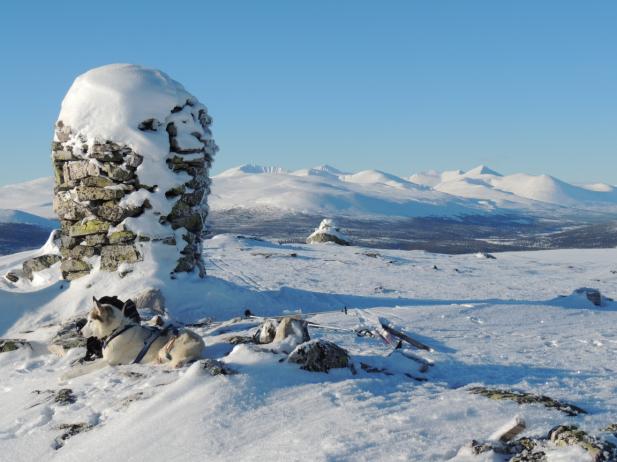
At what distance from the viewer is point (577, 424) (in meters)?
5.11

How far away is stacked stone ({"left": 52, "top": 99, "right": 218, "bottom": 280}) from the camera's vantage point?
1265 cm

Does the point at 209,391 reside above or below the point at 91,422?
above

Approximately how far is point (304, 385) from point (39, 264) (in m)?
10.6

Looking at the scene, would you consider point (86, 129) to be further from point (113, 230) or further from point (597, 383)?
point (597, 383)

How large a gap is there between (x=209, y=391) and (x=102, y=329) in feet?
9.55

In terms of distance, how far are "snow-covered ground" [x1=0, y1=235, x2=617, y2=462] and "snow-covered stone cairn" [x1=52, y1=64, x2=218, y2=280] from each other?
0.76m

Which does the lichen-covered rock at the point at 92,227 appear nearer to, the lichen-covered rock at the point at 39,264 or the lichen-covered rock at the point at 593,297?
the lichen-covered rock at the point at 39,264

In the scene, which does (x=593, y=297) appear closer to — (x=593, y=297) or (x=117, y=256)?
(x=593, y=297)

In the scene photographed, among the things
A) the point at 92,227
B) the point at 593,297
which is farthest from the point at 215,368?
the point at 593,297

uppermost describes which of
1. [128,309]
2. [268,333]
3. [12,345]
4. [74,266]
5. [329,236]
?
[128,309]

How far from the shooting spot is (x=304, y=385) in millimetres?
6316

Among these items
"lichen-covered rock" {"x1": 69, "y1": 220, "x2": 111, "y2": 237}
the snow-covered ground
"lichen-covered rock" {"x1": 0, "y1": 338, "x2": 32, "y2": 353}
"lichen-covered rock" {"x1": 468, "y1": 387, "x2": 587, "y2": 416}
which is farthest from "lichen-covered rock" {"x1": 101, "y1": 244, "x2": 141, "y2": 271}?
"lichen-covered rock" {"x1": 468, "y1": 387, "x2": 587, "y2": 416}

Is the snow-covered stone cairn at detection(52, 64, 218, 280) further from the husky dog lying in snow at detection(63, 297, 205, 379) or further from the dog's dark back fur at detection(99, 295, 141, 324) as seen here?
the husky dog lying in snow at detection(63, 297, 205, 379)

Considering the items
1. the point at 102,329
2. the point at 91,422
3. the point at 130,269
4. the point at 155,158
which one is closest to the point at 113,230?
the point at 130,269
